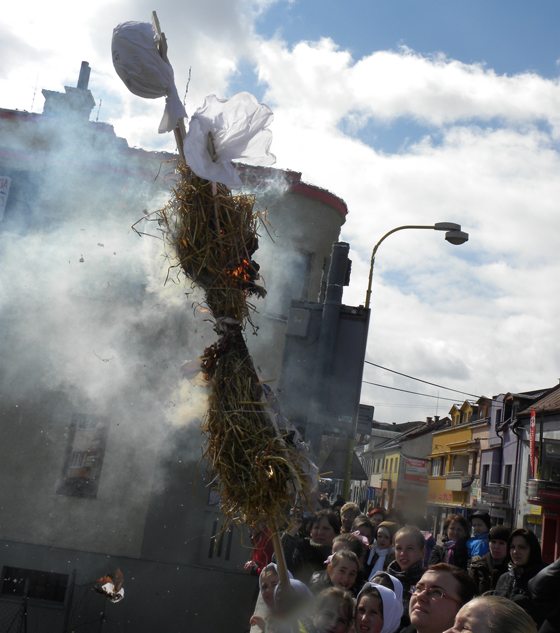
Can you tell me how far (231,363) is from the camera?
9.96 feet

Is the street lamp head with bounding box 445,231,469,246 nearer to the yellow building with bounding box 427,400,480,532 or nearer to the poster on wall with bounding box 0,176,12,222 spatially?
the poster on wall with bounding box 0,176,12,222

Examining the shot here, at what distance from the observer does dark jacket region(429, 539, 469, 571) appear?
542 cm

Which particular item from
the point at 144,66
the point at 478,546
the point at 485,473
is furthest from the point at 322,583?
the point at 485,473

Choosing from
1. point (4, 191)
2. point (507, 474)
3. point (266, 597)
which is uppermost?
point (4, 191)

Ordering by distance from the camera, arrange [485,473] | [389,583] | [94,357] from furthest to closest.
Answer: [485,473] → [94,357] → [389,583]

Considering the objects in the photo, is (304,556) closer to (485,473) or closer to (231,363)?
(231,363)

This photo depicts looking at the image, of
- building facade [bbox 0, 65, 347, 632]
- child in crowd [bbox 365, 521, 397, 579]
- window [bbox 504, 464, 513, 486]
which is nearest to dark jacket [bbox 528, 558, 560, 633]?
child in crowd [bbox 365, 521, 397, 579]

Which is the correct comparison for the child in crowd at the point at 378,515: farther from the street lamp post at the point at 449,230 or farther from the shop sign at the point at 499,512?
the shop sign at the point at 499,512

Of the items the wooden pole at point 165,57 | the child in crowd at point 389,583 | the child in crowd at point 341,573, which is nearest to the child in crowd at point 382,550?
the child in crowd at point 341,573

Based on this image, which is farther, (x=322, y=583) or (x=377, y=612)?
(x=322, y=583)

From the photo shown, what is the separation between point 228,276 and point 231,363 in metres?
0.44

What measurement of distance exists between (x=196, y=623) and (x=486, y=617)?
5296mm

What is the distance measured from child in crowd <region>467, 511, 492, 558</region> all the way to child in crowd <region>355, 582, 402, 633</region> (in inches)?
98.0

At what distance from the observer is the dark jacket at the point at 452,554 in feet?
17.8
